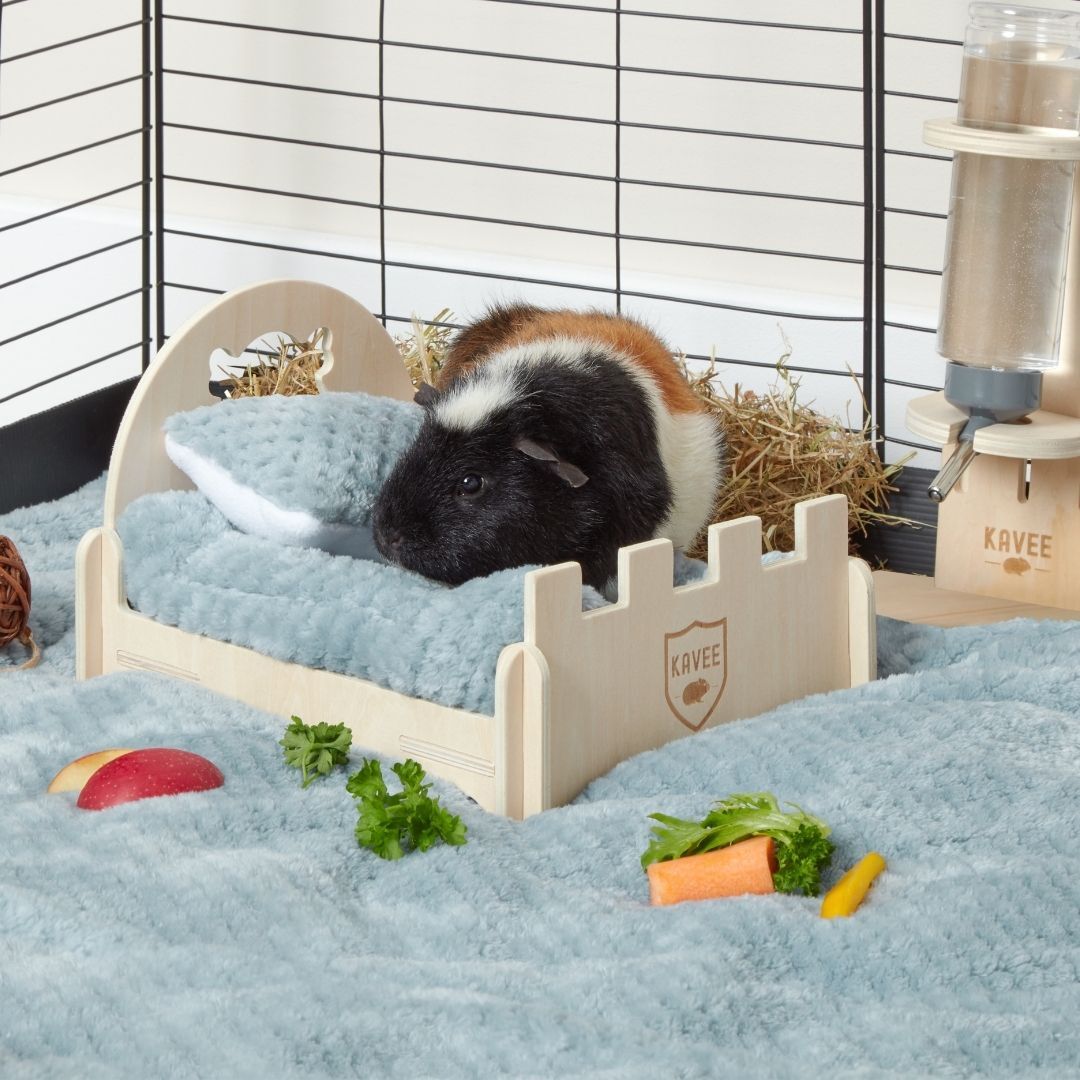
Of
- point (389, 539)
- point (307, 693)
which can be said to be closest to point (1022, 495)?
point (389, 539)

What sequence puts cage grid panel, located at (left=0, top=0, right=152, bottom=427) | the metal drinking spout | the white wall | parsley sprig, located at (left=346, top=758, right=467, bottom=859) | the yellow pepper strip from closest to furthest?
the yellow pepper strip → parsley sprig, located at (left=346, top=758, right=467, bottom=859) → the metal drinking spout → the white wall → cage grid panel, located at (left=0, top=0, right=152, bottom=427)

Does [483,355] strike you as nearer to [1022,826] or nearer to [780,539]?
[780,539]

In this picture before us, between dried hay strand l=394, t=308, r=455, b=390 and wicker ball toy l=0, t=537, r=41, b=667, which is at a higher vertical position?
dried hay strand l=394, t=308, r=455, b=390

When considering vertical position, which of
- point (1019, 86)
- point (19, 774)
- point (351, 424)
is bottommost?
point (19, 774)

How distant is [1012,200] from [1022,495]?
43 cm

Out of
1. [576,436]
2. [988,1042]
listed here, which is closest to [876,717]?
[576,436]

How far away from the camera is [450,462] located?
1.89m

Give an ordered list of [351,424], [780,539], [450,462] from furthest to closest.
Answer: [780,539] < [351,424] < [450,462]

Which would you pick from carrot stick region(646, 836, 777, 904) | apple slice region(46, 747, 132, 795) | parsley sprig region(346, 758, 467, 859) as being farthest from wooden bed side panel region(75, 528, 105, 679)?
carrot stick region(646, 836, 777, 904)

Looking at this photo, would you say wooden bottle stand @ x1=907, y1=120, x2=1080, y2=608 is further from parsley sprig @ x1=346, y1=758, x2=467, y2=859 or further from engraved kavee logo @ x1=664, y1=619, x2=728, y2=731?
parsley sprig @ x1=346, y1=758, x2=467, y2=859

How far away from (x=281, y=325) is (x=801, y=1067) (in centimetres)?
137

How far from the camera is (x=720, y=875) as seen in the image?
151cm

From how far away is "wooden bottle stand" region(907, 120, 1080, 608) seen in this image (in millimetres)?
2215

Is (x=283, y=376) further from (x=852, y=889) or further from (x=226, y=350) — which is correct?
(x=852, y=889)
